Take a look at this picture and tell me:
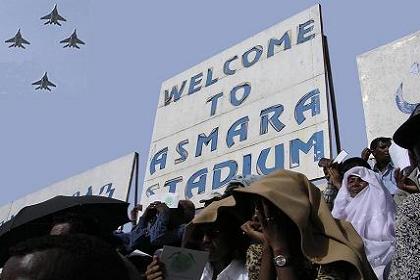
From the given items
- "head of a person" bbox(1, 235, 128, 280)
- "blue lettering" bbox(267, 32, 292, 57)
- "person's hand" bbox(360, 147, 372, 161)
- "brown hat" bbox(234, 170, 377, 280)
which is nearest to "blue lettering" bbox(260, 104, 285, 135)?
"blue lettering" bbox(267, 32, 292, 57)

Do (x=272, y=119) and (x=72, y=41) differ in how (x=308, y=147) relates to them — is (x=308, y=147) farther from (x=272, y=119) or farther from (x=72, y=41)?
(x=72, y=41)

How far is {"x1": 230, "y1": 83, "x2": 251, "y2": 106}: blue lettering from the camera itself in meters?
7.57

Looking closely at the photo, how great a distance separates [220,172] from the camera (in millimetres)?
7145

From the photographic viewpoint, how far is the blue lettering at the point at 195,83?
331 inches

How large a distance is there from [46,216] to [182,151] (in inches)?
198

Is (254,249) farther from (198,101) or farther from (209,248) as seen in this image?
(198,101)

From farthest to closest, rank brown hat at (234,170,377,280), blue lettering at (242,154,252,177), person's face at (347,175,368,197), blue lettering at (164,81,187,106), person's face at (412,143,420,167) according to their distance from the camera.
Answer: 1. blue lettering at (164,81,187,106)
2. blue lettering at (242,154,252,177)
3. person's face at (347,175,368,197)
4. brown hat at (234,170,377,280)
5. person's face at (412,143,420,167)

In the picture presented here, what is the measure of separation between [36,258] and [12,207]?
421 inches

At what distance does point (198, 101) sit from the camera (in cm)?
820

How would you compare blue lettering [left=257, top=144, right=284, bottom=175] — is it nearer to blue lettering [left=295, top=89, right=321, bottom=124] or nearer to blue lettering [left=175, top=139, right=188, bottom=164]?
blue lettering [left=295, top=89, right=321, bottom=124]

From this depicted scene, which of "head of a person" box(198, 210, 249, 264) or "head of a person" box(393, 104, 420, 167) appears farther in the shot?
"head of a person" box(198, 210, 249, 264)

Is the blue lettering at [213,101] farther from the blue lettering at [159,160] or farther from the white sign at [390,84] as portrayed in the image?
the white sign at [390,84]

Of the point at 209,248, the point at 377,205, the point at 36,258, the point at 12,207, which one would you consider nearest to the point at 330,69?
the point at 377,205

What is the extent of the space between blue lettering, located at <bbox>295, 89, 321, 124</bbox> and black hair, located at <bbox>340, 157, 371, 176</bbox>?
2.62 metres
